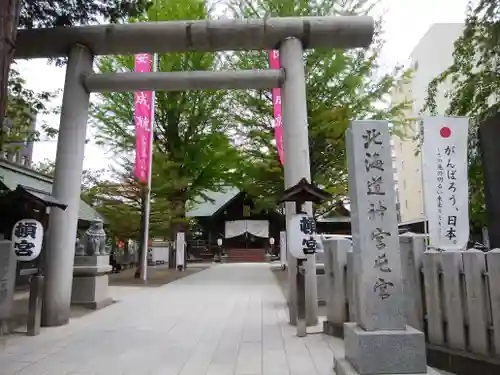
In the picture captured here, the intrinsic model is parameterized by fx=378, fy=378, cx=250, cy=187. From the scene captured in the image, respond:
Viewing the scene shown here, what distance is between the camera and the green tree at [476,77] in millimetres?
9367

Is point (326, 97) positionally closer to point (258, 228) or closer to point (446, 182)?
point (446, 182)

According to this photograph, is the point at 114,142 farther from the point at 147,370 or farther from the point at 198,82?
the point at 147,370

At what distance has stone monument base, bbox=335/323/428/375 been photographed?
11.9 ft

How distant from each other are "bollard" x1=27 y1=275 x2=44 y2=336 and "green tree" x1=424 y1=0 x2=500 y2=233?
10.4m

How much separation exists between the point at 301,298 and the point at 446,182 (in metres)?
3.51

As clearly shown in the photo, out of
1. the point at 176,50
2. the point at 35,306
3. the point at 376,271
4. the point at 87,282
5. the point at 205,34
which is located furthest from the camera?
the point at 87,282

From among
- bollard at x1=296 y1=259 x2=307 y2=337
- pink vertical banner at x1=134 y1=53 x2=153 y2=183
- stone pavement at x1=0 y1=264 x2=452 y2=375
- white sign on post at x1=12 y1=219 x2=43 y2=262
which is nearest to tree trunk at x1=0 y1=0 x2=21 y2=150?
white sign on post at x1=12 y1=219 x2=43 y2=262

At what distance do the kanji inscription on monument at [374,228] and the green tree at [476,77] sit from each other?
22.2 ft

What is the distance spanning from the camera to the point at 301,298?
20.9 ft

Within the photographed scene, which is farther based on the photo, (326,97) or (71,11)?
(326,97)

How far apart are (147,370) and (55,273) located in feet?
11.9

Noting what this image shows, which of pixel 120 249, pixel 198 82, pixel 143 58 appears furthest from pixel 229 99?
pixel 120 249

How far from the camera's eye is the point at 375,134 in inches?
171

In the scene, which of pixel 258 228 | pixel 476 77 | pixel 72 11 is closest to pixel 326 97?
pixel 476 77
